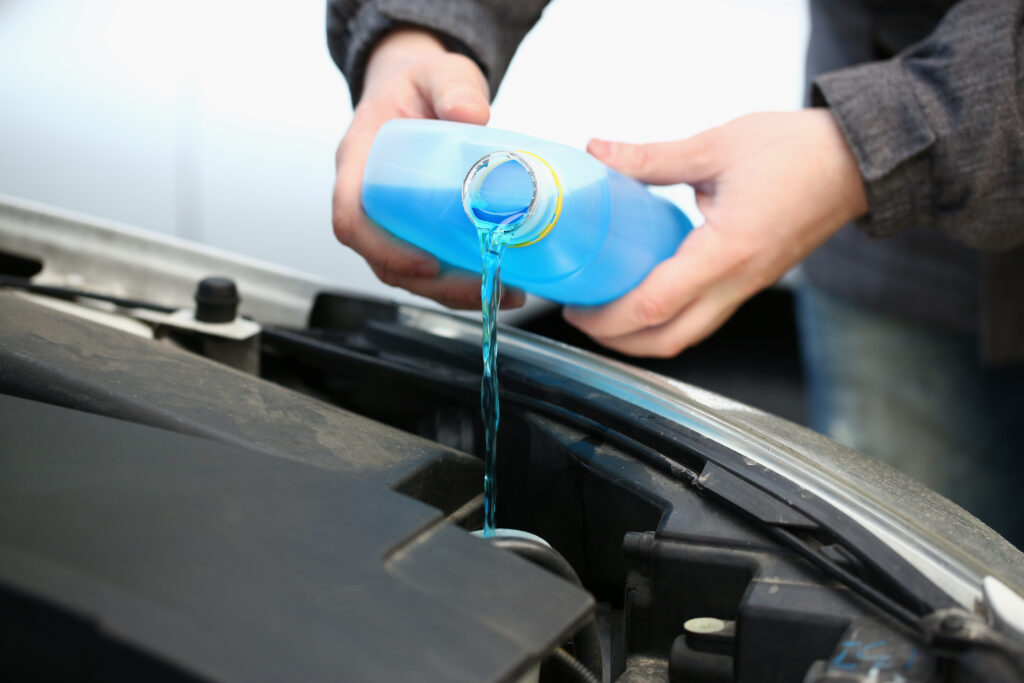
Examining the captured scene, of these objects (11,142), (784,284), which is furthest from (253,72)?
(784,284)

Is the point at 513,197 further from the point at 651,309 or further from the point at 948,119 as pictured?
the point at 948,119

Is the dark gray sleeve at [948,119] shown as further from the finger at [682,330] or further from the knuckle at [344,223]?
the knuckle at [344,223]

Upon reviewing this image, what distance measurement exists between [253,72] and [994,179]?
133 cm

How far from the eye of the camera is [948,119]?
2.43 feet

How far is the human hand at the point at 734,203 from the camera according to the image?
2.42 ft

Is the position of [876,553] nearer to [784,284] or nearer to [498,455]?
[498,455]

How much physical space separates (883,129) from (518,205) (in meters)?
0.37

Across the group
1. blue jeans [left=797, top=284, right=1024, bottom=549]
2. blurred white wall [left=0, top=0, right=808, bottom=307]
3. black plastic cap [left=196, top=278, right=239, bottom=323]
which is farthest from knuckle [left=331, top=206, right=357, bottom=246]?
blurred white wall [left=0, top=0, right=808, bottom=307]

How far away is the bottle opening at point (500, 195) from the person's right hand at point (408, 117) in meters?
0.11

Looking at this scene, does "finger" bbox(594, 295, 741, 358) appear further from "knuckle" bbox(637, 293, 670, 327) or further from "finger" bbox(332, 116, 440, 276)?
"finger" bbox(332, 116, 440, 276)

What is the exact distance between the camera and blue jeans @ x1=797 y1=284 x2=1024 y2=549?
1150 mm

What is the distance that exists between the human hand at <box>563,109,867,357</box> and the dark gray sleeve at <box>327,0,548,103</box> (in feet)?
0.61

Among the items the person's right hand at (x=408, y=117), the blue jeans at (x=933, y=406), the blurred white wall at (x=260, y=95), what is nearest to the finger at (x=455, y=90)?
the person's right hand at (x=408, y=117)

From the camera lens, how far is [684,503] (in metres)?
0.47
